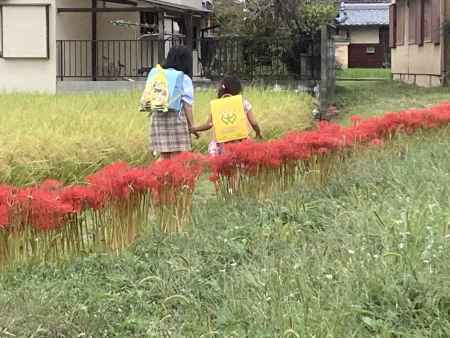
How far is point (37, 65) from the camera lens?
1802 centimetres

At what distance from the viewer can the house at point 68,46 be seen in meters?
17.8

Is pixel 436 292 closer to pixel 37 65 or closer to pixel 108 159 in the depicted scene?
pixel 108 159

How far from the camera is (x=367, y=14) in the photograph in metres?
47.8

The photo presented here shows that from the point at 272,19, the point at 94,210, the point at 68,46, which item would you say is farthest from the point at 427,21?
the point at 94,210

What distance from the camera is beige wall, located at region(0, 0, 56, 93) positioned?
17.9 m

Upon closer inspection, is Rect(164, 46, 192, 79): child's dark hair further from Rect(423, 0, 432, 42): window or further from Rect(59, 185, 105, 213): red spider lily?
Rect(423, 0, 432, 42): window

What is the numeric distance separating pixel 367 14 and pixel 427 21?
82.2ft

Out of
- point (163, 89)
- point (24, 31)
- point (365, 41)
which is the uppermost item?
point (365, 41)

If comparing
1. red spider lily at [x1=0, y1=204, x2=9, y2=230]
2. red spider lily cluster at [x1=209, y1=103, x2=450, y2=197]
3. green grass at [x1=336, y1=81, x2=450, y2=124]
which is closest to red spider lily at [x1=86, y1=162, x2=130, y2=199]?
red spider lily at [x1=0, y1=204, x2=9, y2=230]

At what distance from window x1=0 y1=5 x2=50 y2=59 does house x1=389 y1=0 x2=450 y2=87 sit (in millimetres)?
10267

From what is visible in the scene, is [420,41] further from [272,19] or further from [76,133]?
[76,133]

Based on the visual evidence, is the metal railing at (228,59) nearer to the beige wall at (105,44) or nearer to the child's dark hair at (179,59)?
the beige wall at (105,44)

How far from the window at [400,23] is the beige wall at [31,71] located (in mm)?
14879

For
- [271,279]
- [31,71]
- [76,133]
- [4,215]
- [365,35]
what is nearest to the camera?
[271,279]
